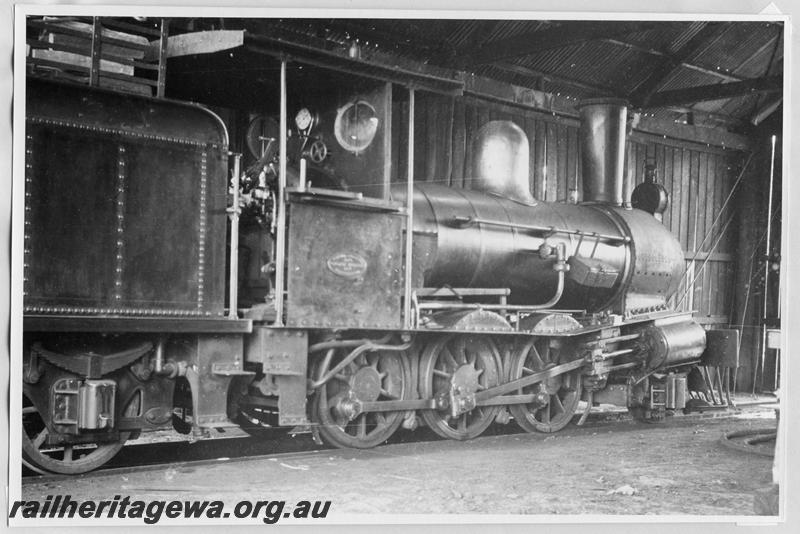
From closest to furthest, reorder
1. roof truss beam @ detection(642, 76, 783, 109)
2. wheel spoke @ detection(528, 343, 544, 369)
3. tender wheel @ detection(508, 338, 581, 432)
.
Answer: tender wheel @ detection(508, 338, 581, 432) → wheel spoke @ detection(528, 343, 544, 369) → roof truss beam @ detection(642, 76, 783, 109)

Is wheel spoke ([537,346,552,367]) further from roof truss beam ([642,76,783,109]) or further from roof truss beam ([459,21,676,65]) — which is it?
roof truss beam ([642,76,783,109])

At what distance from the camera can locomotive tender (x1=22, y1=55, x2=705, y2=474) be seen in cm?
594

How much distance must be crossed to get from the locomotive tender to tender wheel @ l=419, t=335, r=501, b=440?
0.9 inches

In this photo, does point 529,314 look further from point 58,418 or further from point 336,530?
point 58,418

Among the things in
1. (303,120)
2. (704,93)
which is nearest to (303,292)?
(303,120)

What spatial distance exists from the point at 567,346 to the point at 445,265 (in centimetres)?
204

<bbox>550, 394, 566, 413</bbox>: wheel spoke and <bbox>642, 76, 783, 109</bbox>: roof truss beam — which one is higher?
<bbox>642, 76, 783, 109</bbox>: roof truss beam

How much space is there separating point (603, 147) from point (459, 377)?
3660 mm

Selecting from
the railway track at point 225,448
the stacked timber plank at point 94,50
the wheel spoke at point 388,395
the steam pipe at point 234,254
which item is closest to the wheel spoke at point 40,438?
the railway track at point 225,448

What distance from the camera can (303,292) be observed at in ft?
22.5

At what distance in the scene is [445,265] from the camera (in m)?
8.23

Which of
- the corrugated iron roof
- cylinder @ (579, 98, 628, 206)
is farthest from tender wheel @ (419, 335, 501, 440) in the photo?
cylinder @ (579, 98, 628, 206)

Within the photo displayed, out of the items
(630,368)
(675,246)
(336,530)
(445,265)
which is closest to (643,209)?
(675,246)

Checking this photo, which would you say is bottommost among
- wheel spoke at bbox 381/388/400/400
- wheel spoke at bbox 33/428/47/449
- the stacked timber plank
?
wheel spoke at bbox 33/428/47/449
